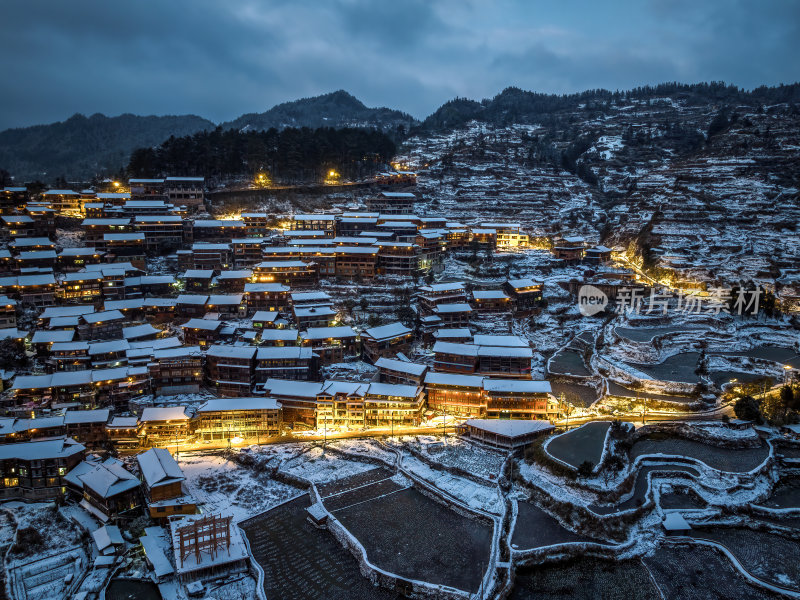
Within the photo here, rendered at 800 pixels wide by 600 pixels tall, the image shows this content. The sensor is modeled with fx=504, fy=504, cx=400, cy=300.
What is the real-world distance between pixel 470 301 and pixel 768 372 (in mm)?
28965

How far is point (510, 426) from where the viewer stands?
38531 mm

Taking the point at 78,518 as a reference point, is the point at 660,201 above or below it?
above

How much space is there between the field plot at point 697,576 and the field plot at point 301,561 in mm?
13731

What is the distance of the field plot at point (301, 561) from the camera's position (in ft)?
82.9

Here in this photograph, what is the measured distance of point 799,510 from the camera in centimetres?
3008

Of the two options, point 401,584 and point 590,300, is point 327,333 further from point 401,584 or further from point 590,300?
point 590,300

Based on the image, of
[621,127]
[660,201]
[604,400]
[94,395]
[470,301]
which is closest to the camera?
[94,395]

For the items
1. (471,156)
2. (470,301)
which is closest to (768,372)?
(470,301)

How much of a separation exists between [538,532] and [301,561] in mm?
13320

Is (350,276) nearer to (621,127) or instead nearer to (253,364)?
(253,364)

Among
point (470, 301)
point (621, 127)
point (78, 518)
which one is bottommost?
point (78, 518)

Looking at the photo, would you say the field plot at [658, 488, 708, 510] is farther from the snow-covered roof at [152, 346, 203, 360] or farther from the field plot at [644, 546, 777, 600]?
the snow-covered roof at [152, 346, 203, 360]

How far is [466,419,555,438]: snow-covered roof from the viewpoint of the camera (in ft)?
123

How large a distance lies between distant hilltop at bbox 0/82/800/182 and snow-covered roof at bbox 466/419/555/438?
10166 cm
